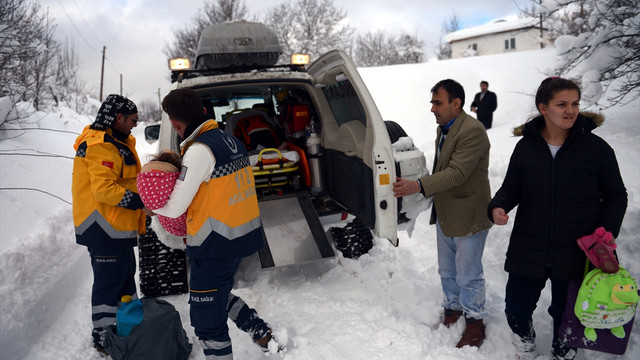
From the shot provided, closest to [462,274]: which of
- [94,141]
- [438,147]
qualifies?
[438,147]

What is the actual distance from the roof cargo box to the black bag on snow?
11.2ft

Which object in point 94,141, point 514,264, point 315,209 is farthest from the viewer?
point 315,209

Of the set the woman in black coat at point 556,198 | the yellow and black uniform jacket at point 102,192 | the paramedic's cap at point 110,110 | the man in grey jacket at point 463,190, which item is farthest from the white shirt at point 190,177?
the woman in black coat at point 556,198

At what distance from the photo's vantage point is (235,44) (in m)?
5.52

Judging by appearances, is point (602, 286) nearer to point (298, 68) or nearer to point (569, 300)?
Result: point (569, 300)

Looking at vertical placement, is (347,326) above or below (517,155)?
below

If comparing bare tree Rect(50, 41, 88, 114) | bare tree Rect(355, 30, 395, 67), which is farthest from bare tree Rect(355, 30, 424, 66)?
bare tree Rect(50, 41, 88, 114)

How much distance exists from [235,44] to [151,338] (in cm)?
393

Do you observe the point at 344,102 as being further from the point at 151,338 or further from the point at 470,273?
the point at 151,338

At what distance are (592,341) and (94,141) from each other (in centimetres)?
335

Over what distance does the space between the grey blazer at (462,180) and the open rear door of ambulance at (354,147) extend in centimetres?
33

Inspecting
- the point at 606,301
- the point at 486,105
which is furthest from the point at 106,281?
the point at 486,105

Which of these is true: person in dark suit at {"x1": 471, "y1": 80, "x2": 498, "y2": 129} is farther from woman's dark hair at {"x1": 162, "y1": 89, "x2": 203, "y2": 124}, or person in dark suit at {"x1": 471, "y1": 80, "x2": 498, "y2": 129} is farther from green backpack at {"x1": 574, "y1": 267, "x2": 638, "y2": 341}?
woman's dark hair at {"x1": 162, "y1": 89, "x2": 203, "y2": 124}

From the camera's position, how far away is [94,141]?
114 inches
